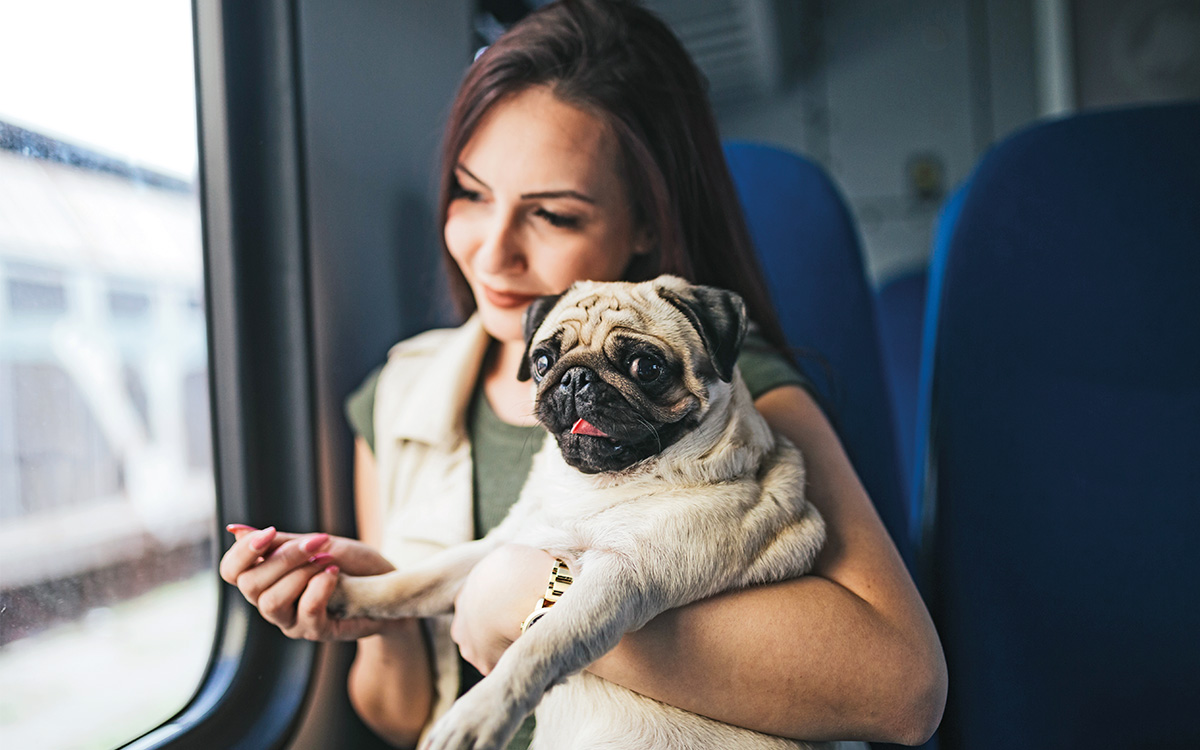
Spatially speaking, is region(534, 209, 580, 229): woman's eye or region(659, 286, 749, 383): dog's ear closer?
region(659, 286, 749, 383): dog's ear

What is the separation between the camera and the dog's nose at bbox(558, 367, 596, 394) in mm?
635

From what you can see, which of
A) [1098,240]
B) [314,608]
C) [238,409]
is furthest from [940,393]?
[238,409]

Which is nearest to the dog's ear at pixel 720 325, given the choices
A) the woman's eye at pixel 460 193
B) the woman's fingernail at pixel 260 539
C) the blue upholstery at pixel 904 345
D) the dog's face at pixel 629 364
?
the dog's face at pixel 629 364

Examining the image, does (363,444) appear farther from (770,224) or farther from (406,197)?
(770,224)

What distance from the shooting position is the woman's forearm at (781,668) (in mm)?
662

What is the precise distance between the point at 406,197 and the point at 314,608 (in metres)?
0.90

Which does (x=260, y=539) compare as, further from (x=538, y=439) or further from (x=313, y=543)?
(x=538, y=439)

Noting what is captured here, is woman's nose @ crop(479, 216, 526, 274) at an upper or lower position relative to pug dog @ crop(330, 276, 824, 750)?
upper

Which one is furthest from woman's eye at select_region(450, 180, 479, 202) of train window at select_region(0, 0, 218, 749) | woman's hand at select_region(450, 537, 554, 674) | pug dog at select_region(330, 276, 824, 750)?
woman's hand at select_region(450, 537, 554, 674)

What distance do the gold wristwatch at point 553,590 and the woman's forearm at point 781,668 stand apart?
0.26ft

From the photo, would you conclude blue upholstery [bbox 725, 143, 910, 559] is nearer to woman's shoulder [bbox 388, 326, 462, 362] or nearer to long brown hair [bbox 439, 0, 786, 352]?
long brown hair [bbox 439, 0, 786, 352]

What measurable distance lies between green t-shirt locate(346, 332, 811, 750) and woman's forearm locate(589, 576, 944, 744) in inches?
11.0

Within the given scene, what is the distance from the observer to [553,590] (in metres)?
0.64

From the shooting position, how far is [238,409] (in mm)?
1009
